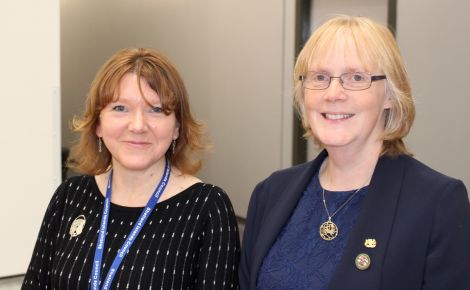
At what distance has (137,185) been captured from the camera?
6.84 feet

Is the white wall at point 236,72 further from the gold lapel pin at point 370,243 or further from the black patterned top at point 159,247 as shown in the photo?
the gold lapel pin at point 370,243

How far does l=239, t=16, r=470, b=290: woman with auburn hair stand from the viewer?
152cm

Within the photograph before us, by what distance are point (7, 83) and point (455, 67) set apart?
100 inches

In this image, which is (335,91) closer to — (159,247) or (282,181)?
(282,181)

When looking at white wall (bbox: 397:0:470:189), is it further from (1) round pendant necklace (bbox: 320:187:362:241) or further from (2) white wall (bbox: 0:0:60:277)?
(2) white wall (bbox: 0:0:60:277)

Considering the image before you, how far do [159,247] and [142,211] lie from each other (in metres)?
0.16

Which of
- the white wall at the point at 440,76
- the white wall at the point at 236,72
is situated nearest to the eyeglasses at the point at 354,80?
A: the white wall at the point at 440,76

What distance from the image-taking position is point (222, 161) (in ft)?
18.8

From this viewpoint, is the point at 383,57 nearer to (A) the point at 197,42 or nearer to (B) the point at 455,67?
(B) the point at 455,67

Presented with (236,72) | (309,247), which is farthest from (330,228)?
(236,72)

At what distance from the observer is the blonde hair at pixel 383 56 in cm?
167

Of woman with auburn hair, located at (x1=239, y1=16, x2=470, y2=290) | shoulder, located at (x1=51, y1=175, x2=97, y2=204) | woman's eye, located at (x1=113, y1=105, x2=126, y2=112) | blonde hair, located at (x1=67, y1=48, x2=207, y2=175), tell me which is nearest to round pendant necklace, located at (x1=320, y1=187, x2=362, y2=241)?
woman with auburn hair, located at (x1=239, y1=16, x2=470, y2=290)

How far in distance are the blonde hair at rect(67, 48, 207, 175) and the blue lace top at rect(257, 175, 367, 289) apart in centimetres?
49

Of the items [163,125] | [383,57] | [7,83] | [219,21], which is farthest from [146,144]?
[219,21]
